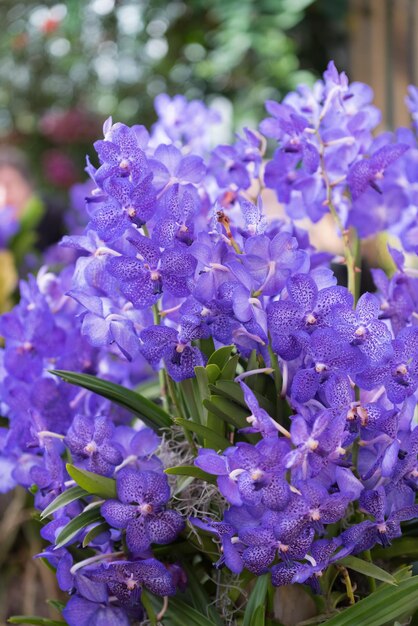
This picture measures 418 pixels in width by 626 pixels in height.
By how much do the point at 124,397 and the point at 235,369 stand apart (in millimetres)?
93

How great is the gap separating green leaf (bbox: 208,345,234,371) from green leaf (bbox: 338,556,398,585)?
144mm

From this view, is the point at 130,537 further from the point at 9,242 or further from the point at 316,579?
the point at 9,242

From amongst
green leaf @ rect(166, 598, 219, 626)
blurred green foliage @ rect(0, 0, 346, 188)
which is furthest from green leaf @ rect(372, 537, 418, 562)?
blurred green foliage @ rect(0, 0, 346, 188)

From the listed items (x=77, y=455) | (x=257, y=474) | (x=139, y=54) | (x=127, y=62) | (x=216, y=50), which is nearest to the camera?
(x=257, y=474)

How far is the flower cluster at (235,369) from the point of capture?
1.58 feet

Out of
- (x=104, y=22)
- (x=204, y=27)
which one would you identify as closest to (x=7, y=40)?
(x=104, y=22)

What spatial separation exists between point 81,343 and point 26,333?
0.04 m

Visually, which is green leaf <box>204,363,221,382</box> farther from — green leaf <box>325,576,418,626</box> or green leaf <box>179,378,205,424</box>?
green leaf <box>325,576,418,626</box>

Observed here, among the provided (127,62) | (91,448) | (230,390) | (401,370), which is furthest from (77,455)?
(127,62)

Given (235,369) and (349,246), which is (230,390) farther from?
(349,246)

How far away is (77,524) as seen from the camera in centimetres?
54

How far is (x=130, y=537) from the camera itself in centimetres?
53

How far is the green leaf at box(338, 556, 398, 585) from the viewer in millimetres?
501

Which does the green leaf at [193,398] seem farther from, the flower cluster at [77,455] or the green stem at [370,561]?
the green stem at [370,561]
